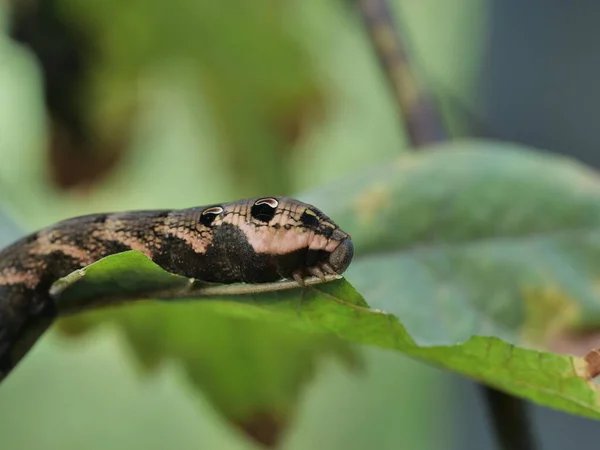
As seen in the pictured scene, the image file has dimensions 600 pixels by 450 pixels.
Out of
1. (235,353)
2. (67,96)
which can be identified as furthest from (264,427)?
(67,96)

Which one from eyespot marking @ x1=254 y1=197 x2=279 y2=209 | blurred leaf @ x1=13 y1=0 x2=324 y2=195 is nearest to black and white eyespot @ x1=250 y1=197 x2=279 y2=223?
eyespot marking @ x1=254 y1=197 x2=279 y2=209

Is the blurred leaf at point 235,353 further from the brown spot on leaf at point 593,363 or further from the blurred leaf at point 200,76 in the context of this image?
the brown spot on leaf at point 593,363

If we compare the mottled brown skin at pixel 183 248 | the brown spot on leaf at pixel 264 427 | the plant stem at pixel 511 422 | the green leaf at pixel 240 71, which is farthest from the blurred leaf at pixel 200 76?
the plant stem at pixel 511 422

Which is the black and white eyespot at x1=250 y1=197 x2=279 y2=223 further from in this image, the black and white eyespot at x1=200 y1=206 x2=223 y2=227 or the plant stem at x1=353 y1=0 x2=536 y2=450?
the plant stem at x1=353 y1=0 x2=536 y2=450

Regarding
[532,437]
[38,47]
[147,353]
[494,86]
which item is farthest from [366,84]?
[532,437]

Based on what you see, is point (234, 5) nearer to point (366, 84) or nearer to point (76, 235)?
point (76, 235)
